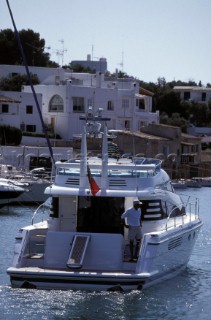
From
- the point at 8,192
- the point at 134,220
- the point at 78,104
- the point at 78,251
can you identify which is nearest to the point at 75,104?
the point at 78,104

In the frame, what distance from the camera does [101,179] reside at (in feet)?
73.8

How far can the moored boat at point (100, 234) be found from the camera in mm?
20844

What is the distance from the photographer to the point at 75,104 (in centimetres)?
8050

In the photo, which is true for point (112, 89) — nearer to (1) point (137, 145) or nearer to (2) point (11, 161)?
(1) point (137, 145)

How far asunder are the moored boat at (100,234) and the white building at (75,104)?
5208cm

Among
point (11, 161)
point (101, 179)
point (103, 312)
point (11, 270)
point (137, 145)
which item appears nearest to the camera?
point (103, 312)

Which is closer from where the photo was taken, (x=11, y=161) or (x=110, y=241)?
(x=110, y=241)

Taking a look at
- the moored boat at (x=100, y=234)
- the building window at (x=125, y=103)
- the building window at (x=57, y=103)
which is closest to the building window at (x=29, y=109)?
the building window at (x=57, y=103)

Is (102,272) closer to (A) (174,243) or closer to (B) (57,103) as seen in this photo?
Answer: (A) (174,243)

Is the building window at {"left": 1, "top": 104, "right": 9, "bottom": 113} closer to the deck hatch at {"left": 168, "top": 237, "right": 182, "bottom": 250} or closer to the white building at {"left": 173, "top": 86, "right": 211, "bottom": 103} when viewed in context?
the white building at {"left": 173, "top": 86, "right": 211, "bottom": 103}

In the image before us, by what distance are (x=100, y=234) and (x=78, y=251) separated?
634 millimetres

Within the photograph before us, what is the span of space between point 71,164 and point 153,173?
188cm

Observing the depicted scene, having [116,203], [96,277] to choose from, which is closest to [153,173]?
[116,203]

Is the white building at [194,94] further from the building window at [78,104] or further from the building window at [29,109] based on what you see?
the building window at [29,109]
